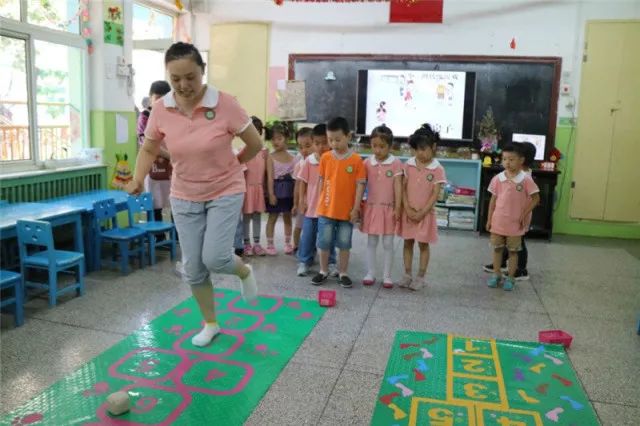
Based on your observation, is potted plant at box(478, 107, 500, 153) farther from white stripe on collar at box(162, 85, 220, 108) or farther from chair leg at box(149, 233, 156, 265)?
white stripe on collar at box(162, 85, 220, 108)

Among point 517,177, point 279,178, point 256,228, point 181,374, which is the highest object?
point 517,177

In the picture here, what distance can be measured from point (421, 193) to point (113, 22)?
3436mm

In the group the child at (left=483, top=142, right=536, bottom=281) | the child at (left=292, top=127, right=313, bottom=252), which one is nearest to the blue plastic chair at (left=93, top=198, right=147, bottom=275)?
the child at (left=292, top=127, right=313, bottom=252)

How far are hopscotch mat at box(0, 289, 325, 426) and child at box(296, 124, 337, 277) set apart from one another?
91cm

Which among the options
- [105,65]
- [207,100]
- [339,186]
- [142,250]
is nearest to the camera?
[207,100]

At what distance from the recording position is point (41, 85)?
4777 millimetres

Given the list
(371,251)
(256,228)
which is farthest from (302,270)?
(256,228)

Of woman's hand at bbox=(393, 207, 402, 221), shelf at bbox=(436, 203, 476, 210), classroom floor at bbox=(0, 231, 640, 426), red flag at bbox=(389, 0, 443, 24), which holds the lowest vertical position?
classroom floor at bbox=(0, 231, 640, 426)

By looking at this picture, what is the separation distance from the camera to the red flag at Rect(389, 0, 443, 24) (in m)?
6.55

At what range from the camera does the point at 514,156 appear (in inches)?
155

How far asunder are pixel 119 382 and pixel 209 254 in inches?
27.2

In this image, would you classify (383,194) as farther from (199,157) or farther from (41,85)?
(41,85)

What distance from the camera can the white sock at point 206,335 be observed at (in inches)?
112

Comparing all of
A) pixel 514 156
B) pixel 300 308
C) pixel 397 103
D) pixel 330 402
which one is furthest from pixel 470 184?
pixel 330 402
